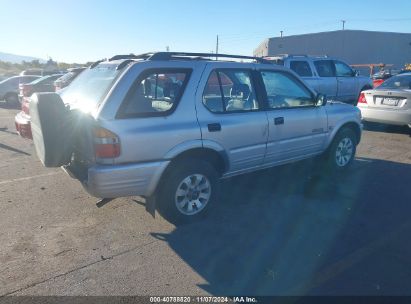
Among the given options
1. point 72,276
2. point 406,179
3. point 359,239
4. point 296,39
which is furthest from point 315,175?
point 296,39

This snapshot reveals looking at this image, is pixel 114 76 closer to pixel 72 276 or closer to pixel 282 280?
pixel 72 276

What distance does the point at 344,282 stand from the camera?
9.80ft

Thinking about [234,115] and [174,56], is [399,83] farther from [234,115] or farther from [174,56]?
[174,56]

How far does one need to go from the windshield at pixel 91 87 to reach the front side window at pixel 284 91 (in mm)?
1955

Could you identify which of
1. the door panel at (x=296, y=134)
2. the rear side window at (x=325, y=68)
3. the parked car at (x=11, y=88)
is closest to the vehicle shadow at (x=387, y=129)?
the rear side window at (x=325, y=68)

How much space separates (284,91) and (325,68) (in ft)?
24.0

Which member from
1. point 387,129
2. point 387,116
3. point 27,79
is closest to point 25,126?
point 387,116

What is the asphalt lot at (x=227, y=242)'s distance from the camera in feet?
9.80

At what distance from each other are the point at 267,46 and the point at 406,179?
5464cm

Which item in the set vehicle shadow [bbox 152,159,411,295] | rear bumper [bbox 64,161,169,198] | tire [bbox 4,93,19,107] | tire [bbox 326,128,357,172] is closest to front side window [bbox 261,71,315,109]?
tire [bbox 326,128,357,172]

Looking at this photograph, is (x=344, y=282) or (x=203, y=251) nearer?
(x=344, y=282)

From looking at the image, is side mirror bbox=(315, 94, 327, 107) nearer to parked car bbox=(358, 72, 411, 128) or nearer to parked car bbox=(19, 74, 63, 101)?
parked car bbox=(358, 72, 411, 128)

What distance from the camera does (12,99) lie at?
1798 cm

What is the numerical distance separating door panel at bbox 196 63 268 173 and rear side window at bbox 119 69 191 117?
0.81 ft
